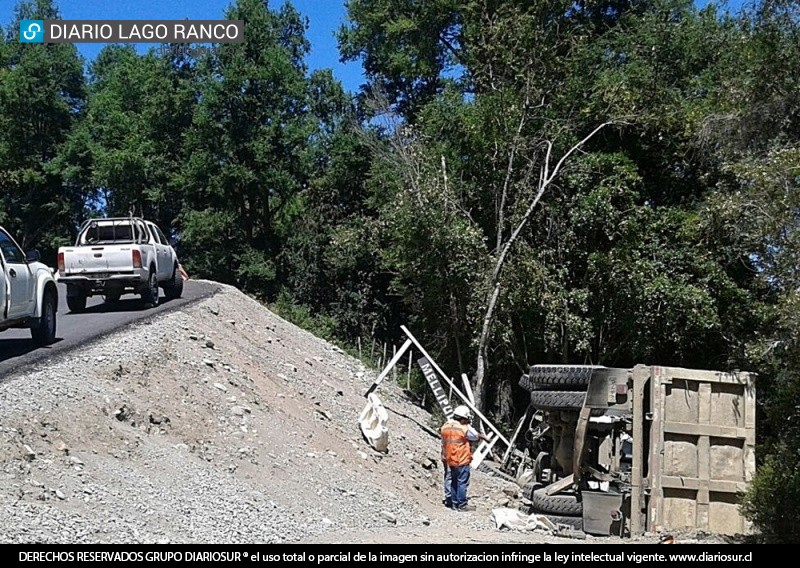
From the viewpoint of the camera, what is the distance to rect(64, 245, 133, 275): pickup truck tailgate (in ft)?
71.2

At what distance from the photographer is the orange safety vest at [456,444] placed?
15.1m

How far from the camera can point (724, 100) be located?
15406mm

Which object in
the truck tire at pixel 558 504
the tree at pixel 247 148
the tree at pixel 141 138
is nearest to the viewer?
the truck tire at pixel 558 504

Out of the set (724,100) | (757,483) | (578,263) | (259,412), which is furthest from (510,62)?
(757,483)

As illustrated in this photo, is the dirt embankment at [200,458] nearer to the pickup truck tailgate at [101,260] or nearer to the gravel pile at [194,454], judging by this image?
the gravel pile at [194,454]

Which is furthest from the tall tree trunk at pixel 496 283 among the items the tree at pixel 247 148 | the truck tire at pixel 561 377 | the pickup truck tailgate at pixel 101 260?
the tree at pixel 247 148

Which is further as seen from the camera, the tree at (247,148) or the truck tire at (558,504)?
the tree at (247,148)

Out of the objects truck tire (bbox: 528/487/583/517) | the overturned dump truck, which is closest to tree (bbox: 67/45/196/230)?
truck tire (bbox: 528/487/583/517)

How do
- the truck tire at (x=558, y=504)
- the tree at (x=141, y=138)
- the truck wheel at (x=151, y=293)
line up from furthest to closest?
1. the tree at (x=141, y=138)
2. the truck wheel at (x=151, y=293)
3. the truck tire at (x=558, y=504)

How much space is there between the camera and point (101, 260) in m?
21.7

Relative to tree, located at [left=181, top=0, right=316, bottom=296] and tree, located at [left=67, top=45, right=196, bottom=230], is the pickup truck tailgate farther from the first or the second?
tree, located at [left=67, top=45, right=196, bottom=230]

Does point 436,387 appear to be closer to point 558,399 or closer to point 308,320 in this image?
point 558,399

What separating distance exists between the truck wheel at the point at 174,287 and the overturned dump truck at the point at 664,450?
45.2 feet
